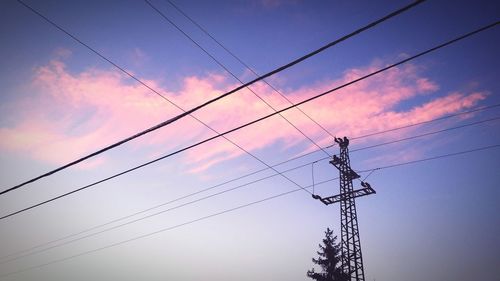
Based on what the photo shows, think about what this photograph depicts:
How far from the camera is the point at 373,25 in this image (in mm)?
4586

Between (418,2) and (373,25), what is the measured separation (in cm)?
67

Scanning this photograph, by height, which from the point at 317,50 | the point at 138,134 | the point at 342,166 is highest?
the point at 342,166

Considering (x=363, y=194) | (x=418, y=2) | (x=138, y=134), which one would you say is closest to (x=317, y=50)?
(x=418, y=2)

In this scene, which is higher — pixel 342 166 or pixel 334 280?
pixel 342 166

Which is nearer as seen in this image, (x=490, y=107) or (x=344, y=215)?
(x=490, y=107)

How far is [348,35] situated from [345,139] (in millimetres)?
12666

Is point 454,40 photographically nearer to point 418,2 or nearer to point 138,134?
point 418,2

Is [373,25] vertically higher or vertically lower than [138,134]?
higher

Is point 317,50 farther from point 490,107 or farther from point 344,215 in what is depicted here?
point 344,215

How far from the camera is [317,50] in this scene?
15.9 feet

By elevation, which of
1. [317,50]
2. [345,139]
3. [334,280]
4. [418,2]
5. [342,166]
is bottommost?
[334,280]

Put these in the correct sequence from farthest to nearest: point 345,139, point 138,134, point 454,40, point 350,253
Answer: point 345,139, point 350,253, point 138,134, point 454,40

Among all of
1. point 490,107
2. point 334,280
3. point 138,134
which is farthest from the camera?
point 334,280

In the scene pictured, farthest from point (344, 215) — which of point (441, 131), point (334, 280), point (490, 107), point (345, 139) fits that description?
point (334, 280)
